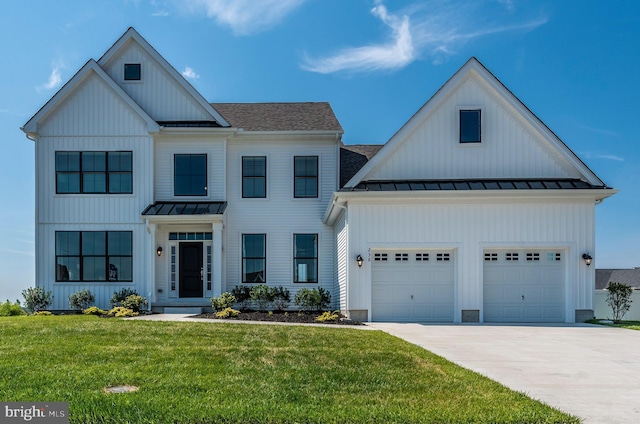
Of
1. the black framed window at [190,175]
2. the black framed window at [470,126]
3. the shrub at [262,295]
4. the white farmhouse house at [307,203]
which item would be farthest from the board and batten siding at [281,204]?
the black framed window at [470,126]

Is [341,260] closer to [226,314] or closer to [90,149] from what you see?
[226,314]

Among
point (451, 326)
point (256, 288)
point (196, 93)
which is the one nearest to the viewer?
point (451, 326)

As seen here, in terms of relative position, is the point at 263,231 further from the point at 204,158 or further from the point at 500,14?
the point at 500,14

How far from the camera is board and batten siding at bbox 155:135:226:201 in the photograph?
18281 millimetres

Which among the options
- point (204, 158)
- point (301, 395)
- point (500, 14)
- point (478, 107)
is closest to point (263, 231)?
point (204, 158)

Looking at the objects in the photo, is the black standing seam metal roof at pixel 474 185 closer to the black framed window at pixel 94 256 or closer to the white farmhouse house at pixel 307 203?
the white farmhouse house at pixel 307 203

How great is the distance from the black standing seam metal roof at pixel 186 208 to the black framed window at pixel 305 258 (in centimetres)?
304

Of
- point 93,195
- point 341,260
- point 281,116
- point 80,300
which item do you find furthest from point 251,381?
point 281,116

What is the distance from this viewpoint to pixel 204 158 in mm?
18344

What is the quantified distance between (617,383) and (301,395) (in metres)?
4.43

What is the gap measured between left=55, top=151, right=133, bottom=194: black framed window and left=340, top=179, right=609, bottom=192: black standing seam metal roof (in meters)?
8.33

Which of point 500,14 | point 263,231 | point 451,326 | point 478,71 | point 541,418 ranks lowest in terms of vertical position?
point 451,326

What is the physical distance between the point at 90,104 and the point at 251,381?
596 inches

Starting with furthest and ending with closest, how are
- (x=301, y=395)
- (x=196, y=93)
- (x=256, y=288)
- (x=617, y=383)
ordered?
1. (x=196, y=93)
2. (x=256, y=288)
3. (x=617, y=383)
4. (x=301, y=395)
